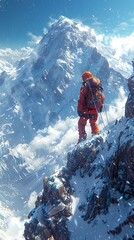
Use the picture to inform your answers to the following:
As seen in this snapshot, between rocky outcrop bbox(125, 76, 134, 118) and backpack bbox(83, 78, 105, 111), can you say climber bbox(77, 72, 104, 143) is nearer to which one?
backpack bbox(83, 78, 105, 111)

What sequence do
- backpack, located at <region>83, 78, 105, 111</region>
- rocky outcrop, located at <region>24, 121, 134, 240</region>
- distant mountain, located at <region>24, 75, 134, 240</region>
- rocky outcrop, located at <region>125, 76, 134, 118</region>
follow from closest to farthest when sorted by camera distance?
1. distant mountain, located at <region>24, 75, 134, 240</region>
2. rocky outcrop, located at <region>24, 121, 134, 240</region>
3. rocky outcrop, located at <region>125, 76, 134, 118</region>
4. backpack, located at <region>83, 78, 105, 111</region>

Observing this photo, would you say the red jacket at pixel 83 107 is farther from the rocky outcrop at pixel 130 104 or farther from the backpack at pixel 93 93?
the rocky outcrop at pixel 130 104

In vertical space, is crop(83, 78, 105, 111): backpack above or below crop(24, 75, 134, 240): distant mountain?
above

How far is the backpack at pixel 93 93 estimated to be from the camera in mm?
18469

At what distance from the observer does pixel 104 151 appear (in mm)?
16656

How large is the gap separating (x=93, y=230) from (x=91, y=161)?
3.70 meters

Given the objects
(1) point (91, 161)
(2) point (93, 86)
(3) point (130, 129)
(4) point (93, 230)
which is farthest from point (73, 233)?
(2) point (93, 86)

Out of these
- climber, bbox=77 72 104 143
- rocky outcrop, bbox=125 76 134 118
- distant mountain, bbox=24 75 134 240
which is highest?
climber, bbox=77 72 104 143

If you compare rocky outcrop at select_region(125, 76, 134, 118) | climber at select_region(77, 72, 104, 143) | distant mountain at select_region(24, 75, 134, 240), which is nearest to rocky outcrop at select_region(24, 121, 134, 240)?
distant mountain at select_region(24, 75, 134, 240)

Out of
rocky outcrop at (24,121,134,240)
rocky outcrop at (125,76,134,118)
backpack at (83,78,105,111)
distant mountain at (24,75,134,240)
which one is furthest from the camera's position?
backpack at (83,78,105,111)

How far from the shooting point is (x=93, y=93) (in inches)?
732

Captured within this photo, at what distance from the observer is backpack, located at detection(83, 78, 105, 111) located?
1847cm

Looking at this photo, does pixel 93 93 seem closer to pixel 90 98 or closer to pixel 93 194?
pixel 90 98

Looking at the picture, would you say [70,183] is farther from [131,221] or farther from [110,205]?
[131,221]
